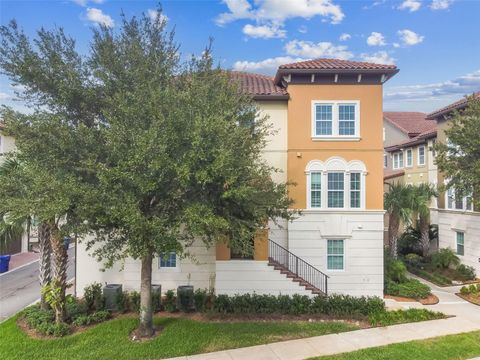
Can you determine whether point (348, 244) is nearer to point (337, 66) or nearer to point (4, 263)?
point (337, 66)

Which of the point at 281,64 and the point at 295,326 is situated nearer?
the point at 295,326

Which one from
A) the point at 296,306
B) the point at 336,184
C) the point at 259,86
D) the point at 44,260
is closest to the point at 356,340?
the point at 296,306

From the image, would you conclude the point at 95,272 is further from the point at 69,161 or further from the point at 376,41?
the point at 376,41

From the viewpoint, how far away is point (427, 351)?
32.6 feet

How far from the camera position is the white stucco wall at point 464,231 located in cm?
1911

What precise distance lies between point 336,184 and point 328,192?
1.63 feet

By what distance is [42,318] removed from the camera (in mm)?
11523

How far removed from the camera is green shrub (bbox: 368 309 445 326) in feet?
40.4

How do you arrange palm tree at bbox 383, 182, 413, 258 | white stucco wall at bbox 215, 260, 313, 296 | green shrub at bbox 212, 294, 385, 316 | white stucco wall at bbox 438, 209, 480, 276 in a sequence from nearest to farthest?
green shrub at bbox 212, 294, 385, 316 < white stucco wall at bbox 215, 260, 313, 296 < palm tree at bbox 383, 182, 413, 258 < white stucco wall at bbox 438, 209, 480, 276

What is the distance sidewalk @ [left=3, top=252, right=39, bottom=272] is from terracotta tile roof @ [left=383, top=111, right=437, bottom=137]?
1387 inches

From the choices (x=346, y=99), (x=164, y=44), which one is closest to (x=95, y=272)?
(x=164, y=44)

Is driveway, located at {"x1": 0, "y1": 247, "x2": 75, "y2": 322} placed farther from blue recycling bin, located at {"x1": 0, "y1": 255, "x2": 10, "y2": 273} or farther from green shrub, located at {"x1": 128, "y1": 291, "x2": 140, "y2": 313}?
green shrub, located at {"x1": 128, "y1": 291, "x2": 140, "y2": 313}

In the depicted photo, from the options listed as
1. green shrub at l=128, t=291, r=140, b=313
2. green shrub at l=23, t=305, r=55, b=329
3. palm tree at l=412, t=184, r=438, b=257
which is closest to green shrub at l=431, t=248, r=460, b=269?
palm tree at l=412, t=184, r=438, b=257

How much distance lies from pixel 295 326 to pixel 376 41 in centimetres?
1388
